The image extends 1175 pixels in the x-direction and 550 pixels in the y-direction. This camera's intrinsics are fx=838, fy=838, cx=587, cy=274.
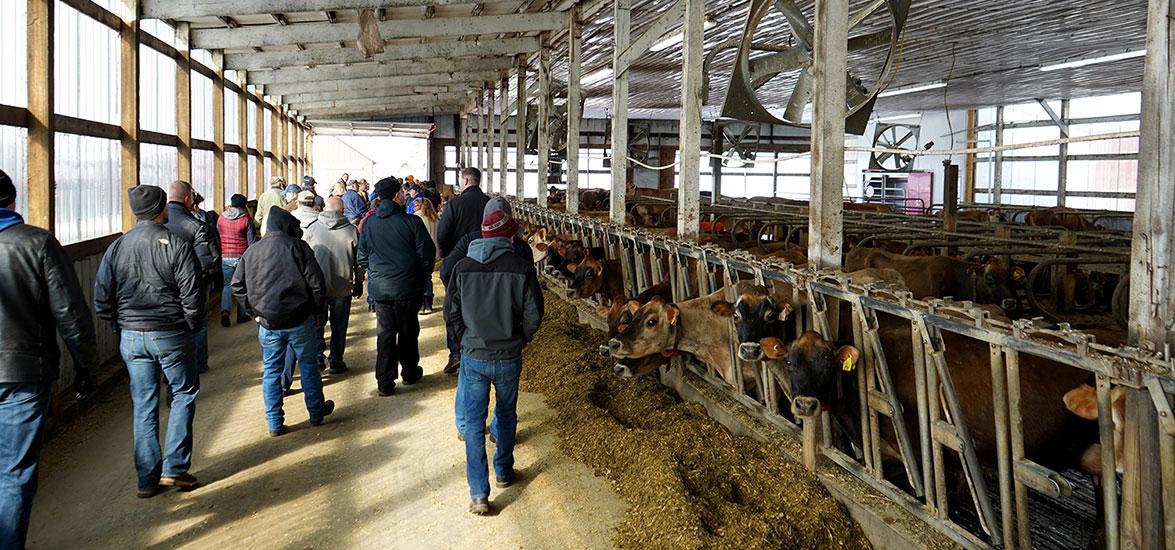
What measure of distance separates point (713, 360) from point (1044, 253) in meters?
3.85

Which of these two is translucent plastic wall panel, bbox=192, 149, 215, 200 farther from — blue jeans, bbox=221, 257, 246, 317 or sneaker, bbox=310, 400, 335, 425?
sneaker, bbox=310, 400, 335, 425

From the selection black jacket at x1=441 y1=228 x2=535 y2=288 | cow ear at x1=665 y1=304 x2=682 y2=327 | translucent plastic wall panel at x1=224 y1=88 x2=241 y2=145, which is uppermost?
translucent plastic wall panel at x1=224 y1=88 x2=241 y2=145

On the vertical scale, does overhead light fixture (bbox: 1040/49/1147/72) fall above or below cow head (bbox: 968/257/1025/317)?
above

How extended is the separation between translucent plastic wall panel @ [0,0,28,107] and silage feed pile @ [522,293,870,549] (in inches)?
188

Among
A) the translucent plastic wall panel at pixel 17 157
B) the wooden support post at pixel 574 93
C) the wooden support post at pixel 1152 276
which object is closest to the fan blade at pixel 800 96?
the wooden support post at pixel 1152 276

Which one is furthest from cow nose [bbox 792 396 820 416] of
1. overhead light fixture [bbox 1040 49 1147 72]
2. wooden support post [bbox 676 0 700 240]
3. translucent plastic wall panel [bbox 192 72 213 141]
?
overhead light fixture [bbox 1040 49 1147 72]

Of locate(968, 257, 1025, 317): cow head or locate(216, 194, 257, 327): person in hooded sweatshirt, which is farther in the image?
locate(216, 194, 257, 327): person in hooded sweatshirt

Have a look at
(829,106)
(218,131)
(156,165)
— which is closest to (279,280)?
(829,106)

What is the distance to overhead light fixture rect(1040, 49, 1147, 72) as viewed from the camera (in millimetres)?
15261

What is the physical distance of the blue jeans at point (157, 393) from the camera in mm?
5102

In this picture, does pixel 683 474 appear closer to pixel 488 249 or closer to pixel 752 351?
pixel 752 351

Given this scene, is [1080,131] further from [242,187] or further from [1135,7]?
[242,187]

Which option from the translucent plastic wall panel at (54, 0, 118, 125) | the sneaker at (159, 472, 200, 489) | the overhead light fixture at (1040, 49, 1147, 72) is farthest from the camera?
the overhead light fixture at (1040, 49, 1147, 72)

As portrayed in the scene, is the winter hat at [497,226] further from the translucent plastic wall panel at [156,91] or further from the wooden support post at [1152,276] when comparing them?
the translucent plastic wall panel at [156,91]
